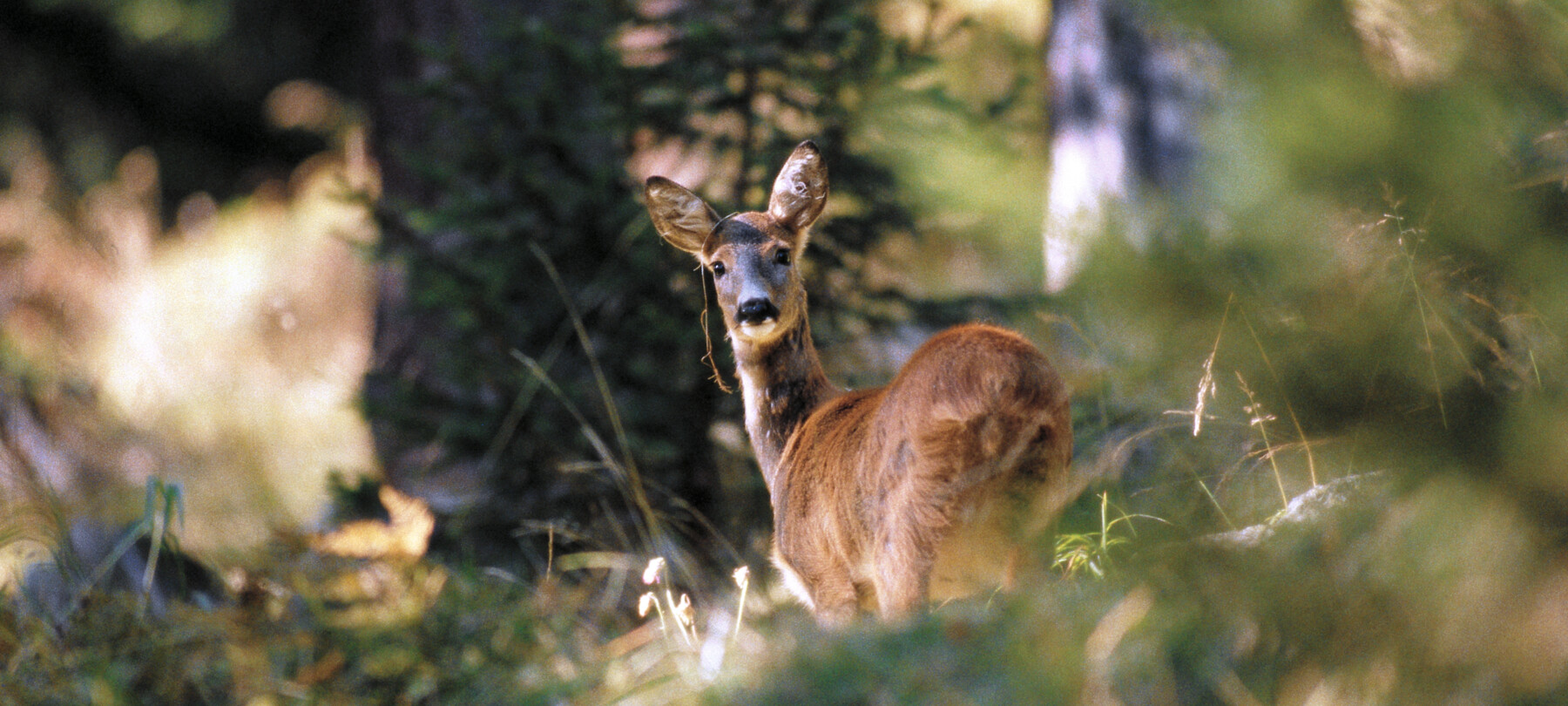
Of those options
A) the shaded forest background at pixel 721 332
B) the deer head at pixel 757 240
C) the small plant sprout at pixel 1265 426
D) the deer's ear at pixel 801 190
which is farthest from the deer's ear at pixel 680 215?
the small plant sprout at pixel 1265 426

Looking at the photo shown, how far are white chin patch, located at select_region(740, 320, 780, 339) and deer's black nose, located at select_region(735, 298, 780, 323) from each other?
0.01 m

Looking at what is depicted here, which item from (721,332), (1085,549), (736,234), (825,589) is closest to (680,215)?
(736,234)

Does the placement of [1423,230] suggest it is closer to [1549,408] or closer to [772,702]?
[1549,408]

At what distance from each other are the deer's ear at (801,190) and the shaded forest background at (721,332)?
445mm

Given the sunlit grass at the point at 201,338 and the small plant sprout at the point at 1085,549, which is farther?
the sunlit grass at the point at 201,338

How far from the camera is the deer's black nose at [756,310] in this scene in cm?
280

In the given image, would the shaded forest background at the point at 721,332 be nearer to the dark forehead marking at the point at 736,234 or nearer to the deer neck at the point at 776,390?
the deer neck at the point at 776,390

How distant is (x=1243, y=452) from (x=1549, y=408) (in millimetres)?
1275

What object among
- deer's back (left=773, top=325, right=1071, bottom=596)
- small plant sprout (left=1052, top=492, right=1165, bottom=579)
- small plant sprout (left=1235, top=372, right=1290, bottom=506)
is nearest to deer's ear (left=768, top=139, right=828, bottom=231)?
deer's back (left=773, top=325, right=1071, bottom=596)

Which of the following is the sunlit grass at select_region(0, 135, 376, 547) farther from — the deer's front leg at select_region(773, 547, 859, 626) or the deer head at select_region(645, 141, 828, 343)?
the deer's front leg at select_region(773, 547, 859, 626)

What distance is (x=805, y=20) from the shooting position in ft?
13.5

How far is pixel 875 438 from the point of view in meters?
2.41

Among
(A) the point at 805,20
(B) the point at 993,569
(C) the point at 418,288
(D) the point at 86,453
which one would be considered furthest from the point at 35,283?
(B) the point at 993,569

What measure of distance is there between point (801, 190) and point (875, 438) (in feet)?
2.84
